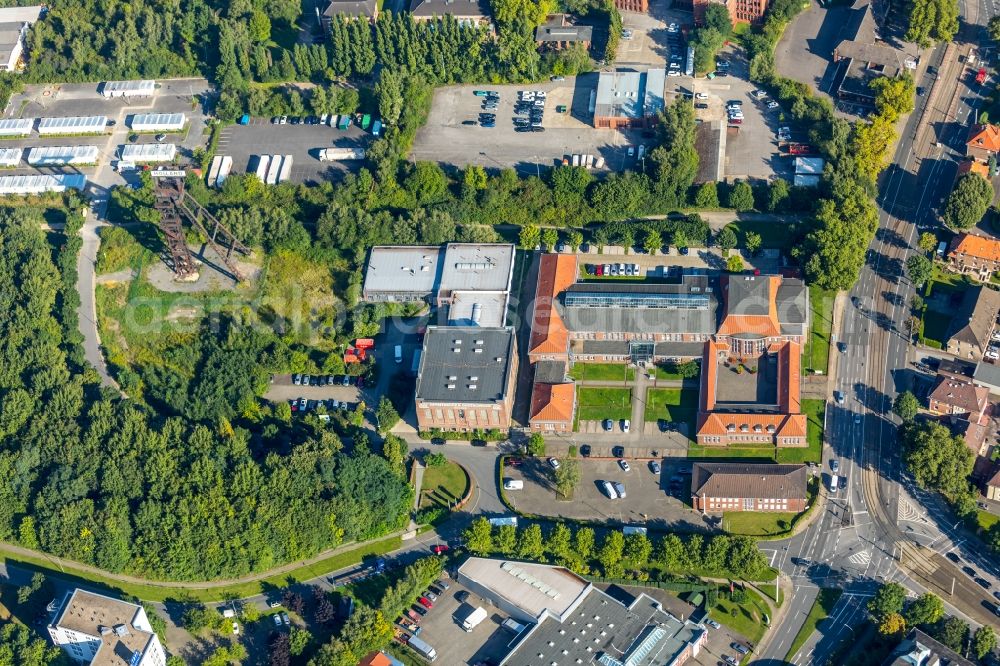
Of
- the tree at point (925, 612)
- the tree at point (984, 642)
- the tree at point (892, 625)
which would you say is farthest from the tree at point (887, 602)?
the tree at point (984, 642)

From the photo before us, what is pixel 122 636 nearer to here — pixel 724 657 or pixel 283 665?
pixel 283 665

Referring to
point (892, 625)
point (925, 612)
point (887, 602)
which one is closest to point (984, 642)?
point (925, 612)

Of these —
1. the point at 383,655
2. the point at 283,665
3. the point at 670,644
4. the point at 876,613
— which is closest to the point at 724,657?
the point at 670,644

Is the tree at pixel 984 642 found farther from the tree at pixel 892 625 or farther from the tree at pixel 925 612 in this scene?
the tree at pixel 892 625

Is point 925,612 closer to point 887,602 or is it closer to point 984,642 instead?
point 887,602

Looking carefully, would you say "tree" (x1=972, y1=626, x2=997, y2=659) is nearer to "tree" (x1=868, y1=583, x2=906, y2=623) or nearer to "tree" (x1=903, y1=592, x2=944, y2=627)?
"tree" (x1=903, y1=592, x2=944, y2=627)

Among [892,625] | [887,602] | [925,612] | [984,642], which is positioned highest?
[887,602]
